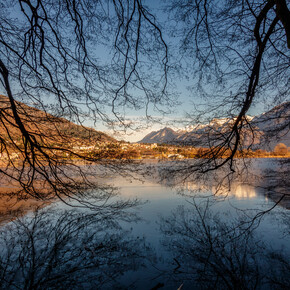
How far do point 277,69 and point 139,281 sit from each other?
16.1ft

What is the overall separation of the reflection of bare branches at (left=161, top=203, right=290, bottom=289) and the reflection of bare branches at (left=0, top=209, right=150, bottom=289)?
0.90 meters

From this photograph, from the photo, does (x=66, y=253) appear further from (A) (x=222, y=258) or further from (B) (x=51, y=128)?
(A) (x=222, y=258)

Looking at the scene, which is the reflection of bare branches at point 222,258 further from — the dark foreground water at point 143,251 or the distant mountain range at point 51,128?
the distant mountain range at point 51,128

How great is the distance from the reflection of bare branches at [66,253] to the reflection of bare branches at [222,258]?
2.97 ft

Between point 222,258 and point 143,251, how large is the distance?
5.42 feet

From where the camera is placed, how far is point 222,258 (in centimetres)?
411

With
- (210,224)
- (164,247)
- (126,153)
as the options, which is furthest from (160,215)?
(126,153)

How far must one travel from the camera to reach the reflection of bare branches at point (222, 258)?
346cm

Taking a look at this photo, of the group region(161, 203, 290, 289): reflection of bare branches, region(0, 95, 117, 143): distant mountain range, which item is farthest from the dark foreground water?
region(0, 95, 117, 143): distant mountain range

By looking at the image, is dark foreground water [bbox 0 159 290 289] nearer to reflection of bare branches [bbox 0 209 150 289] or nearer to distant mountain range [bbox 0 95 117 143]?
reflection of bare branches [bbox 0 209 150 289]

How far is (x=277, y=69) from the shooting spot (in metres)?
4.25

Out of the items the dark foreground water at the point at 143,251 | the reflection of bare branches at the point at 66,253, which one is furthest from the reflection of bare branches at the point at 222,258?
the reflection of bare branches at the point at 66,253

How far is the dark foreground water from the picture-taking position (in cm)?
351

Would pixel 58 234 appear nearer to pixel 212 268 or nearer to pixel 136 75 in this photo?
pixel 212 268
